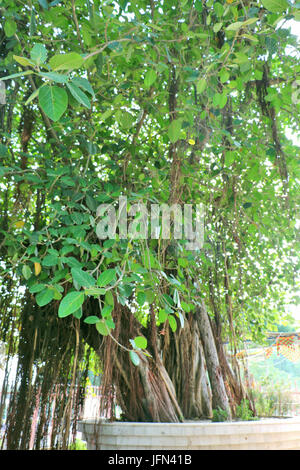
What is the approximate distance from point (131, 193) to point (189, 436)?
47.5 inches

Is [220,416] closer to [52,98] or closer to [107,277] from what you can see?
[107,277]

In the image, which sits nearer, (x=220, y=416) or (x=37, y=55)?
(x=37, y=55)

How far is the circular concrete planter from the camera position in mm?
1812

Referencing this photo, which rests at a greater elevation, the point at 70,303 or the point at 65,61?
the point at 65,61

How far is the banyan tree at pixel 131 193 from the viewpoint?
1.46m

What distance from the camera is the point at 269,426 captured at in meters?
1.94

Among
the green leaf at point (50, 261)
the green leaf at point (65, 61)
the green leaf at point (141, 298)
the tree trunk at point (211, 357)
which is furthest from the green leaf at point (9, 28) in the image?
the tree trunk at point (211, 357)

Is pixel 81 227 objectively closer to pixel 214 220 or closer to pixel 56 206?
pixel 56 206

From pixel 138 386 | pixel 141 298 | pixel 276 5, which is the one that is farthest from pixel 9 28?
pixel 138 386

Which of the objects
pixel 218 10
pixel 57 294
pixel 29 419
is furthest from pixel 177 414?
pixel 218 10

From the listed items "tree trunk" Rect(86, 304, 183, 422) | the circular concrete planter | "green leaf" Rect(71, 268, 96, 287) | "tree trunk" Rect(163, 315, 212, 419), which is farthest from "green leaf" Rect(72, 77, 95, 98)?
"tree trunk" Rect(163, 315, 212, 419)

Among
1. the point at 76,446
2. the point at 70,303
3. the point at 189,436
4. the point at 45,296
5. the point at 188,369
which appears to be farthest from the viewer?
the point at 188,369

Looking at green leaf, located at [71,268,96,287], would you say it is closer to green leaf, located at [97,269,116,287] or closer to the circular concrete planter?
green leaf, located at [97,269,116,287]

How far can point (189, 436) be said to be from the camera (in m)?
1.81
